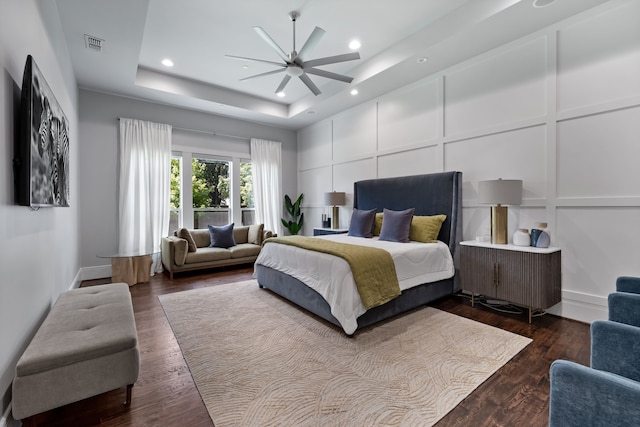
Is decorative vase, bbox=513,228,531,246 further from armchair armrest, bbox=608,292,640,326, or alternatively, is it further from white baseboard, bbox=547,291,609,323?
armchair armrest, bbox=608,292,640,326

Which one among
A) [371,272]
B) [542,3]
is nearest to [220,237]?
[371,272]

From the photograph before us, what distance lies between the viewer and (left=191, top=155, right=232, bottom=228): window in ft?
19.5

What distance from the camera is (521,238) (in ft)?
10.1

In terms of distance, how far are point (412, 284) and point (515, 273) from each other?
3.47 ft

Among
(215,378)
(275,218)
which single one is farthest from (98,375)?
(275,218)

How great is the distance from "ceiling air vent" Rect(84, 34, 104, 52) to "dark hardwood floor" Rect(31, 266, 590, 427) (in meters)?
3.24

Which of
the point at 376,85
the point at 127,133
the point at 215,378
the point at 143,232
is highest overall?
the point at 376,85

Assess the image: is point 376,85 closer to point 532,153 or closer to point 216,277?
point 532,153

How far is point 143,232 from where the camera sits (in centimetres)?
511

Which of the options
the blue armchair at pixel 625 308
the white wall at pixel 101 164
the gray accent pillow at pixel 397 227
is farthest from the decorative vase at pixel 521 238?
the white wall at pixel 101 164

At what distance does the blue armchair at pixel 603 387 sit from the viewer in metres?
0.84

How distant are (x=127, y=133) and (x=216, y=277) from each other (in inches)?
118

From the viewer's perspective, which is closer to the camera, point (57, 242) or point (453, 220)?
point (57, 242)

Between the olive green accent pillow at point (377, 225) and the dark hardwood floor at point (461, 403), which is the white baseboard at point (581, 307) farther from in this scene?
the olive green accent pillow at point (377, 225)
